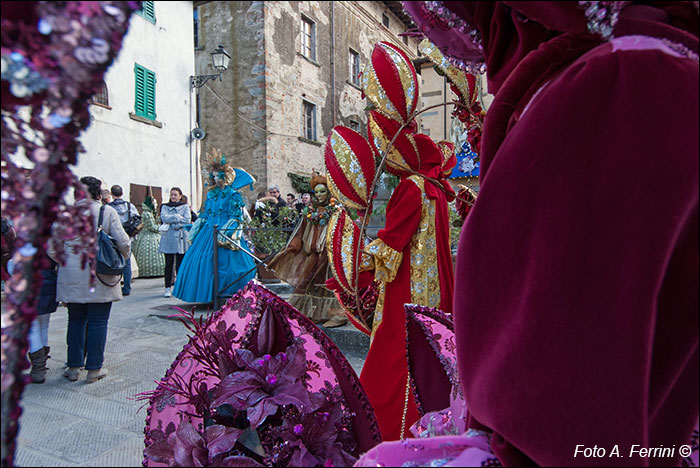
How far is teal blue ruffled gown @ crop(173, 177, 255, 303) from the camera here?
6.59 m

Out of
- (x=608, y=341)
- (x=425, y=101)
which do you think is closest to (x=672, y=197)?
(x=608, y=341)

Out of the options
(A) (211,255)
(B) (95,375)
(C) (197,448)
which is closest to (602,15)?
(C) (197,448)

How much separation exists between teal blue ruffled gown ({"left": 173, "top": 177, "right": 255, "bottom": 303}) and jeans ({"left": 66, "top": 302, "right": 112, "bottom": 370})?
256 cm

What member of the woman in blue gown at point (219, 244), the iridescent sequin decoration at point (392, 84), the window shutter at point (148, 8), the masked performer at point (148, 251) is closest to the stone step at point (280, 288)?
the woman in blue gown at point (219, 244)

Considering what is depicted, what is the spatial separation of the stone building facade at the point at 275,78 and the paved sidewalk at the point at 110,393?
9.00m

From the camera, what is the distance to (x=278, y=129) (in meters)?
15.0

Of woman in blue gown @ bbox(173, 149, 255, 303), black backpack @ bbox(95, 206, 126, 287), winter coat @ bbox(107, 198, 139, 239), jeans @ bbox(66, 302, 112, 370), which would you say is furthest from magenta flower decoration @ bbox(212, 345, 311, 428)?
winter coat @ bbox(107, 198, 139, 239)

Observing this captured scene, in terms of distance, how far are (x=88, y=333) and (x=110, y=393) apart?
2.28ft

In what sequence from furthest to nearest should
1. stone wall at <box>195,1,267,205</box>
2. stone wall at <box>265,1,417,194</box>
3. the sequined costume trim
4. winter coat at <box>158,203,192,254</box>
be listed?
1. stone wall at <box>265,1,417,194</box>
2. stone wall at <box>195,1,267,205</box>
3. winter coat at <box>158,203,192,254</box>
4. the sequined costume trim

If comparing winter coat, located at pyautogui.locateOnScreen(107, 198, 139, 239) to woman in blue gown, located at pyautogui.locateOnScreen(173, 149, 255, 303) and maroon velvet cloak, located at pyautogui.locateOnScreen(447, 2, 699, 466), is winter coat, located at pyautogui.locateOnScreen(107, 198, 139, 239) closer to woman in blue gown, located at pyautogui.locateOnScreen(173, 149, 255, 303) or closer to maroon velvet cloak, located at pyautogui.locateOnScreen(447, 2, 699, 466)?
woman in blue gown, located at pyautogui.locateOnScreen(173, 149, 255, 303)

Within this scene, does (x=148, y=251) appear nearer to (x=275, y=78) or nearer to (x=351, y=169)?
(x=275, y=78)

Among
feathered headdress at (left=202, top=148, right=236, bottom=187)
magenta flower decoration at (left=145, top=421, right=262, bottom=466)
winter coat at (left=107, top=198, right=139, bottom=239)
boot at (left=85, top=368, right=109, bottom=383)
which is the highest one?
feathered headdress at (left=202, top=148, right=236, bottom=187)

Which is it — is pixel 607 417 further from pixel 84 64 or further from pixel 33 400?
pixel 33 400

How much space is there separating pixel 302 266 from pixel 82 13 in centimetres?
541
